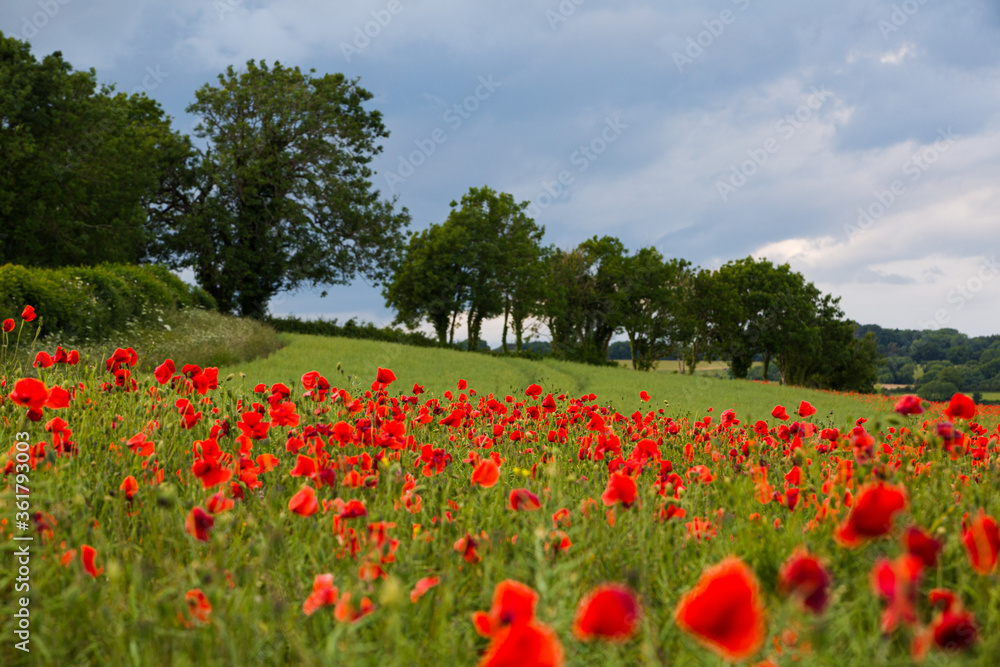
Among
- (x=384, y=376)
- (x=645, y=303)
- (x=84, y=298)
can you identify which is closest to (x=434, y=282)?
(x=645, y=303)

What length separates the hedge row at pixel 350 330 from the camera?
31.5 metres

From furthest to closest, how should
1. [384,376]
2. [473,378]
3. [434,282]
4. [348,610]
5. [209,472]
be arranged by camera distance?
[434,282] < [473,378] < [384,376] < [209,472] < [348,610]

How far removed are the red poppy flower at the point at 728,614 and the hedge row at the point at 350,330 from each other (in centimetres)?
3097

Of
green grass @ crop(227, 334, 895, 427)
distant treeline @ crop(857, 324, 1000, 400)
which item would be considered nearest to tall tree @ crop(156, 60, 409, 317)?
green grass @ crop(227, 334, 895, 427)

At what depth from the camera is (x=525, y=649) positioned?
826mm

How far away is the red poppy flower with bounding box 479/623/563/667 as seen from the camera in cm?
82

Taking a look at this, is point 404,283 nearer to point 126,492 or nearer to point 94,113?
point 94,113

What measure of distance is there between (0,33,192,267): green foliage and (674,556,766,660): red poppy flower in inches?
1070

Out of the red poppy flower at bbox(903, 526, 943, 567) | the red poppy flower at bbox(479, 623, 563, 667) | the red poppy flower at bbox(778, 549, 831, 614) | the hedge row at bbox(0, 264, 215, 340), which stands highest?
the hedge row at bbox(0, 264, 215, 340)

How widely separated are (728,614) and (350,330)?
111 ft

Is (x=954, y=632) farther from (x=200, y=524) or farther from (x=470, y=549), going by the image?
(x=200, y=524)

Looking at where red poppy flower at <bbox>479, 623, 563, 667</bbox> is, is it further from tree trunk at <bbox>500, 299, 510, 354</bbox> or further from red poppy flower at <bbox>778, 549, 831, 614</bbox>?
tree trunk at <bbox>500, 299, 510, 354</bbox>

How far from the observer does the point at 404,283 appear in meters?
38.1

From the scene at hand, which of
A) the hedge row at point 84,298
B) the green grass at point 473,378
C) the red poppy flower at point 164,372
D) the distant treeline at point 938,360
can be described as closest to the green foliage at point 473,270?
the green grass at point 473,378
